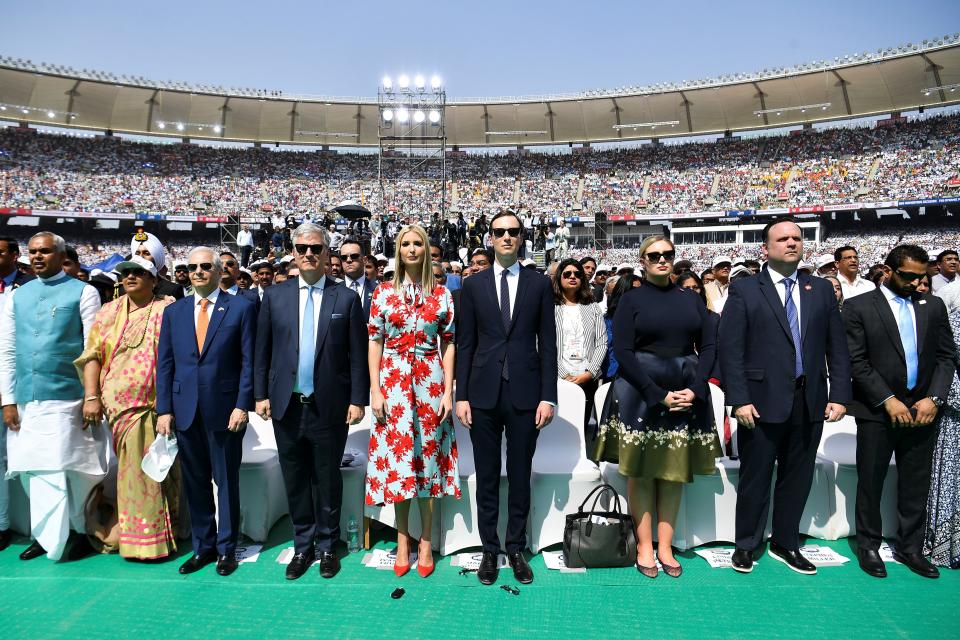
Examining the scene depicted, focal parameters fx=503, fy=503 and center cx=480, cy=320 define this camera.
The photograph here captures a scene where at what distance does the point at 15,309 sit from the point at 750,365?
4450mm

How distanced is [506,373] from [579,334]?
137 cm

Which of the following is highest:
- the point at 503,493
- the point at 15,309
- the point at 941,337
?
the point at 15,309

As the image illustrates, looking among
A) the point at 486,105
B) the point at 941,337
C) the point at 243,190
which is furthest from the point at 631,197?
the point at 941,337

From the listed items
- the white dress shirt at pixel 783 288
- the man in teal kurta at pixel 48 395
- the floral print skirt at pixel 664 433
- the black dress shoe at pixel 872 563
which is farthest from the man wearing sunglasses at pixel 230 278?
the black dress shoe at pixel 872 563

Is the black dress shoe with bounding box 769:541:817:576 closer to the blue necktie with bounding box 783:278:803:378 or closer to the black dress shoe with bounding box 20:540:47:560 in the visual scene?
the blue necktie with bounding box 783:278:803:378

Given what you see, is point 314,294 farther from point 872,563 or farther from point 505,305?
point 872,563

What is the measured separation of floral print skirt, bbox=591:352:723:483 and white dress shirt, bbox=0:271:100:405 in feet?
10.9

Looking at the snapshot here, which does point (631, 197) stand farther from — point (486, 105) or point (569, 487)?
point (569, 487)

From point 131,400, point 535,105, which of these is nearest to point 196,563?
point 131,400

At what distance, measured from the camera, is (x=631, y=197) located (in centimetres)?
2897

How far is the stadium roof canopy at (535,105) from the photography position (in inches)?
1030

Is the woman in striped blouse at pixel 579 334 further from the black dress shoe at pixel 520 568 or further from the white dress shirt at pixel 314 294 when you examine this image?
the white dress shirt at pixel 314 294

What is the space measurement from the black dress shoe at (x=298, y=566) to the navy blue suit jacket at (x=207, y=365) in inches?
34.7

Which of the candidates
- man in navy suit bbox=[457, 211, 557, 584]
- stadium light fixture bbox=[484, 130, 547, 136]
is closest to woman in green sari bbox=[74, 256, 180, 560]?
man in navy suit bbox=[457, 211, 557, 584]
